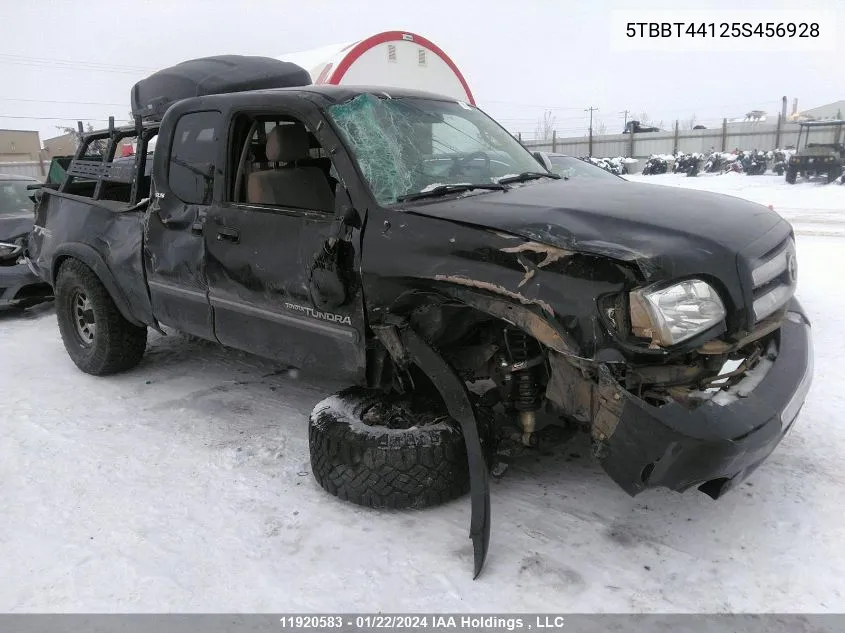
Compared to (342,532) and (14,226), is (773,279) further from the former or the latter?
(14,226)

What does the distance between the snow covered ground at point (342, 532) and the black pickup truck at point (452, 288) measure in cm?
22

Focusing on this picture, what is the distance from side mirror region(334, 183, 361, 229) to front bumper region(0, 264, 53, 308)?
500 cm

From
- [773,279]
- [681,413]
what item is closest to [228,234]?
[681,413]

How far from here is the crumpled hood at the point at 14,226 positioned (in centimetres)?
669

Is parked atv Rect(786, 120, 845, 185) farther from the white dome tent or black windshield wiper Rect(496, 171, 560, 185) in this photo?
black windshield wiper Rect(496, 171, 560, 185)

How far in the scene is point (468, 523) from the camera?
277cm

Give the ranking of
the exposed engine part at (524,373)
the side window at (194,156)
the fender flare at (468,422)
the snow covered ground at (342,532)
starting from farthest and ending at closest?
the side window at (194,156)
the exposed engine part at (524,373)
the fender flare at (468,422)
the snow covered ground at (342,532)

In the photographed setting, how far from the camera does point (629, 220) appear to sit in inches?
93.2

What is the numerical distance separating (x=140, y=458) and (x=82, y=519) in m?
0.59

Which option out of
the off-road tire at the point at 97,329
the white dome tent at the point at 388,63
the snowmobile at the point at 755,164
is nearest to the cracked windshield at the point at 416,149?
the off-road tire at the point at 97,329

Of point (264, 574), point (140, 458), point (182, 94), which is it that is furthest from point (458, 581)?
point (182, 94)
